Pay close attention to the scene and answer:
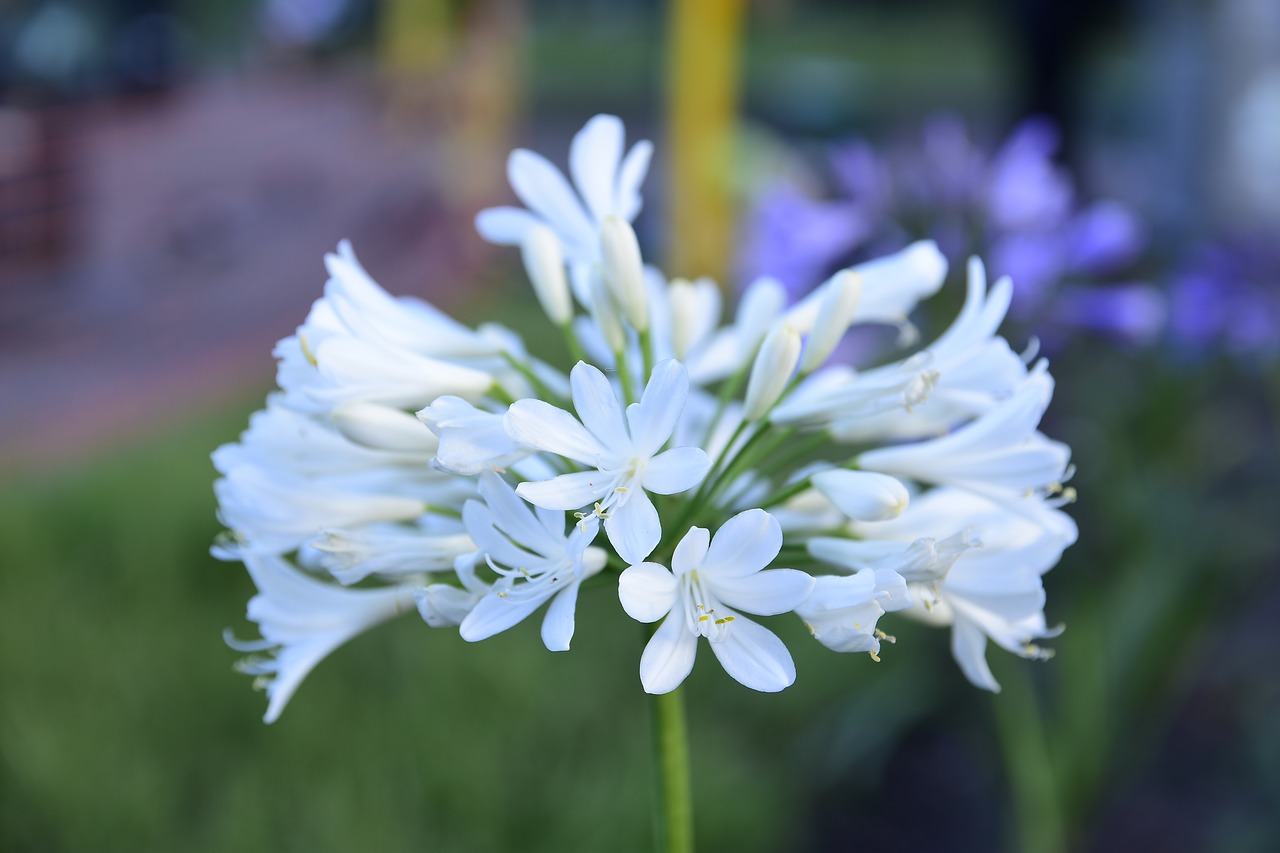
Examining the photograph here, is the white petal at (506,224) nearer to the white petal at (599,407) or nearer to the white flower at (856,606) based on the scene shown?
the white petal at (599,407)

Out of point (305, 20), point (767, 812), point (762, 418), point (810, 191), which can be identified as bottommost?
point (767, 812)

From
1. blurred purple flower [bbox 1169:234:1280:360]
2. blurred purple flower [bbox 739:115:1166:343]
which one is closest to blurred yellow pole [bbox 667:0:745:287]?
blurred purple flower [bbox 1169:234:1280:360]

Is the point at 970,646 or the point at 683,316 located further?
the point at 683,316

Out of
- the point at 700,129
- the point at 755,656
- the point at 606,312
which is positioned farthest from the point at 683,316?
the point at 700,129

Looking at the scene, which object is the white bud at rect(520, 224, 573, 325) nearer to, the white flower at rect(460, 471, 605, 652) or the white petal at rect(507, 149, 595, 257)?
the white petal at rect(507, 149, 595, 257)

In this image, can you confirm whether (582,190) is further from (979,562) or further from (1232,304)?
(1232,304)

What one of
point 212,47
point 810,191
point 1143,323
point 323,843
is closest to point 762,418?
point 1143,323

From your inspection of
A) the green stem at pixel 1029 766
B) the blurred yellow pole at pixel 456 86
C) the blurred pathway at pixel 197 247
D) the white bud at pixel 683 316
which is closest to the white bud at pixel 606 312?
the white bud at pixel 683 316

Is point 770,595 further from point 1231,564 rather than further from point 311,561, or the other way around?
point 1231,564
